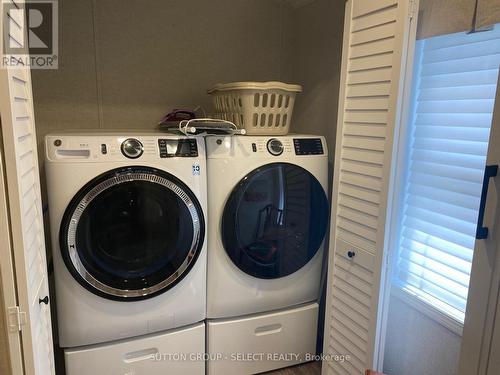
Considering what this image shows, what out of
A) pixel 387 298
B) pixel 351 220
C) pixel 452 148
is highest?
pixel 452 148

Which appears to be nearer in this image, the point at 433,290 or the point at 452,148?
the point at 452,148

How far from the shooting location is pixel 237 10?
233 centimetres

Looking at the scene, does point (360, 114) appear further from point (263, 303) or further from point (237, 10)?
point (237, 10)

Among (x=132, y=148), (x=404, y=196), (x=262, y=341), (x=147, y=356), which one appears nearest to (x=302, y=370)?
(x=262, y=341)

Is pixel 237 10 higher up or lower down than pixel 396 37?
higher up

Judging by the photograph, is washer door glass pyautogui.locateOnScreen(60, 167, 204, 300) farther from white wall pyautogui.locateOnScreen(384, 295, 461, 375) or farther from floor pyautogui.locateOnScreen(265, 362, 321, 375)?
white wall pyautogui.locateOnScreen(384, 295, 461, 375)

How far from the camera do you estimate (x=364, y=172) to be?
158 centimetres

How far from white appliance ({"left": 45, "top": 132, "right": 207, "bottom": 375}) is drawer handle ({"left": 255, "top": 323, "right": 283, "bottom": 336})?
392 mm

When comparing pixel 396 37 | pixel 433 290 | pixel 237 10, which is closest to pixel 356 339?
pixel 433 290

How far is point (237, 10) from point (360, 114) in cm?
119

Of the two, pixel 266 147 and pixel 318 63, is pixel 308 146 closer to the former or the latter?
pixel 266 147

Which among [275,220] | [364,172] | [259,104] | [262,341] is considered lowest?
[262,341]

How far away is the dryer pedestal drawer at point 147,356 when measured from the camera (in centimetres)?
169

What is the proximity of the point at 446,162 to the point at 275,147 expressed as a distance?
0.73 metres
